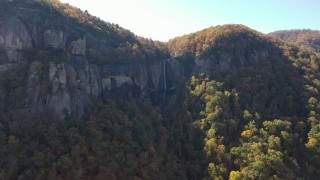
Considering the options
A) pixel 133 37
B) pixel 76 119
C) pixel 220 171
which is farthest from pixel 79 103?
pixel 133 37

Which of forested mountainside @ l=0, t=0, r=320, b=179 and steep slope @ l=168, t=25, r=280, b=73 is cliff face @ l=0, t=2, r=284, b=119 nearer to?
forested mountainside @ l=0, t=0, r=320, b=179

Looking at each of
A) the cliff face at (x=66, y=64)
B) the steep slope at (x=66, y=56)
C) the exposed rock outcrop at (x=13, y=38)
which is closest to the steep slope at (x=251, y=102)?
the cliff face at (x=66, y=64)

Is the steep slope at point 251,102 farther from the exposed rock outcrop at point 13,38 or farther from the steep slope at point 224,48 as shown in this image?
the exposed rock outcrop at point 13,38

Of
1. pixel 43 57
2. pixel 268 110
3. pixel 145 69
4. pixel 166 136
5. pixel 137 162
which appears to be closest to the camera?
pixel 137 162

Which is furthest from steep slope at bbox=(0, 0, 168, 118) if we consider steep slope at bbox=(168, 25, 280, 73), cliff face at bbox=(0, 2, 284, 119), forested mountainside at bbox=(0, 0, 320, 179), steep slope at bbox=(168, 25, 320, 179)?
steep slope at bbox=(168, 25, 320, 179)

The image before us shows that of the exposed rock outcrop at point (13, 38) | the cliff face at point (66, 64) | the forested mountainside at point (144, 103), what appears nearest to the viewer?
the forested mountainside at point (144, 103)

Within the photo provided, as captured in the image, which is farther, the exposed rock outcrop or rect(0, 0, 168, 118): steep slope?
the exposed rock outcrop

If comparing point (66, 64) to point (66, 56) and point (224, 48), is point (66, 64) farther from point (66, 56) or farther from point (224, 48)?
point (224, 48)

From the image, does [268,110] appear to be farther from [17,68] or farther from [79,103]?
[17,68]

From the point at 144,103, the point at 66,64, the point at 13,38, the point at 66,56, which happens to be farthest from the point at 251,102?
the point at 13,38
